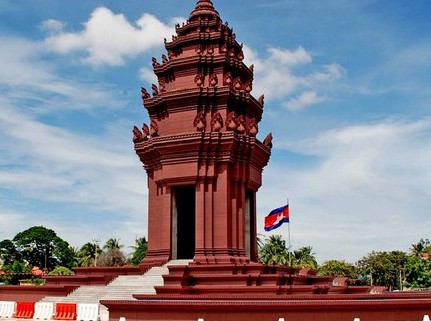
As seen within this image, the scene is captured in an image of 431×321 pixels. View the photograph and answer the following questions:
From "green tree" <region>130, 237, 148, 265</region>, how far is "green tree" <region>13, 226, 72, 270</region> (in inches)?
832

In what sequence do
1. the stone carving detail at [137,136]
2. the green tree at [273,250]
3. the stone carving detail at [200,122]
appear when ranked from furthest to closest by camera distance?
the green tree at [273,250] → the stone carving detail at [137,136] → the stone carving detail at [200,122]

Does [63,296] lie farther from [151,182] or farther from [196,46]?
[196,46]

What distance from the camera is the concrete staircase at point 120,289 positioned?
25.4m

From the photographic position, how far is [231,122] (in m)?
29.1

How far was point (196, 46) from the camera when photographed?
3123 cm

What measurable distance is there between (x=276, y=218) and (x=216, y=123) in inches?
311

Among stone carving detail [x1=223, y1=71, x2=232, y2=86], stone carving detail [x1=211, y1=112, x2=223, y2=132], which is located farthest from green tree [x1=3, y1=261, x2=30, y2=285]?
stone carving detail [x1=223, y1=71, x2=232, y2=86]

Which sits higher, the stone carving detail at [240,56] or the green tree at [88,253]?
the stone carving detail at [240,56]

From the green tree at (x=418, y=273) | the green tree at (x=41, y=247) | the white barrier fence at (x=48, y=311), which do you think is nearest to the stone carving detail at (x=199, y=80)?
the white barrier fence at (x=48, y=311)

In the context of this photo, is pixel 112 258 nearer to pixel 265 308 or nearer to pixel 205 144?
pixel 205 144

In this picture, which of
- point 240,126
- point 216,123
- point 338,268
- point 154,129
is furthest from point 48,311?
point 338,268

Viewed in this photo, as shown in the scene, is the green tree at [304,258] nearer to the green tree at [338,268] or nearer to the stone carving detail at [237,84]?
the green tree at [338,268]

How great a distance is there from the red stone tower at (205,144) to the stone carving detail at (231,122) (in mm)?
51

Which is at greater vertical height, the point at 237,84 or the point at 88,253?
the point at 237,84
